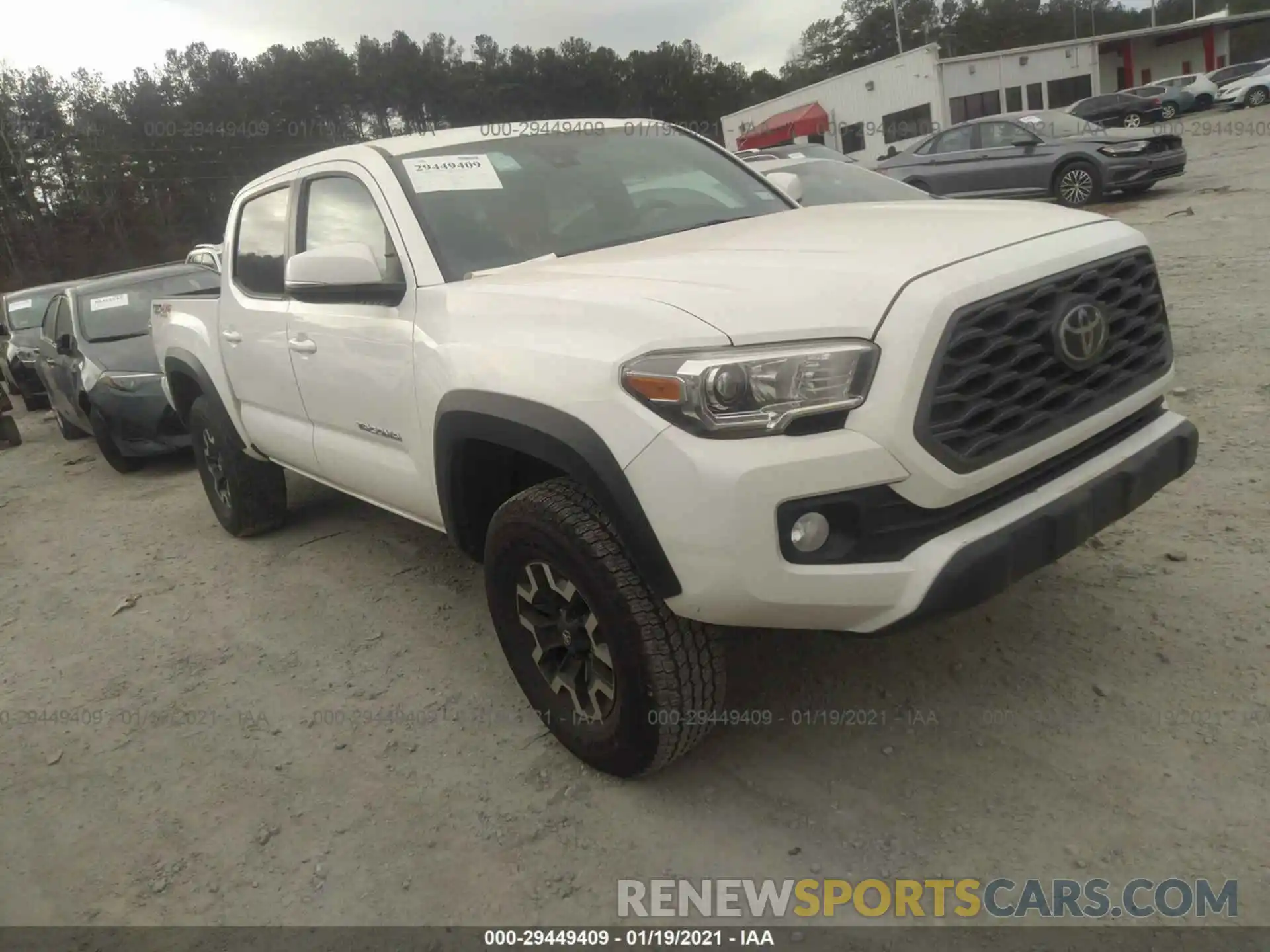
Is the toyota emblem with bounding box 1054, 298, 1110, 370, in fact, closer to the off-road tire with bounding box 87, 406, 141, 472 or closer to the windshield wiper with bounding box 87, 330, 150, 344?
the off-road tire with bounding box 87, 406, 141, 472

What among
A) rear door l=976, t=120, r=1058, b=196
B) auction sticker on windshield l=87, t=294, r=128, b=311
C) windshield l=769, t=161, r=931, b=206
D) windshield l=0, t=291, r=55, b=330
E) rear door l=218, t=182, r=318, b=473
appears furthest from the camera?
rear door l=976, t=120, r=1058, b=196

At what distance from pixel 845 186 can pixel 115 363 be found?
586 centimetres

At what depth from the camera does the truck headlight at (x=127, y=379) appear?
7.53m

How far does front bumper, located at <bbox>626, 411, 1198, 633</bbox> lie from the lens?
6.97ft

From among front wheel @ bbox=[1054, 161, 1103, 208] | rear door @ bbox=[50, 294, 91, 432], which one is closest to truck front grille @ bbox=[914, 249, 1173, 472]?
rear door @ bbox=[50, 294, 91, 432]

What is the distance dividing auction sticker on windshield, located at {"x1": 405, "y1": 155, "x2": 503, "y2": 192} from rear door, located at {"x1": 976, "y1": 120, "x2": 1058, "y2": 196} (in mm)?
11985

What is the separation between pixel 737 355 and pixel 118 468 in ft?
23.2

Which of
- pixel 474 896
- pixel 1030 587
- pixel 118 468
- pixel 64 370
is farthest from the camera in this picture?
pixel 64 370

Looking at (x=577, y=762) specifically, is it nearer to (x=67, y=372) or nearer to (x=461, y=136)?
(x=461, y=136)

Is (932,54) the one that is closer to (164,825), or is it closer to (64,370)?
(64,370)

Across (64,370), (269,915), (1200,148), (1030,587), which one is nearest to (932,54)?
(1200,148)

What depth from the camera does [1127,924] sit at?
2.08 metres

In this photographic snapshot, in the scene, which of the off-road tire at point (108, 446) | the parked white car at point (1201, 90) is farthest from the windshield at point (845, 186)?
the parked white car at point (1201, 90)

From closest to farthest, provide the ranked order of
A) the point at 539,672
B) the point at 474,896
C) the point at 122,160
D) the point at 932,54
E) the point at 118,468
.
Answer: the point at 474,896 < the point at 539,672 < the point at 118,468 < the point at 932,54 < the point at 122,160
